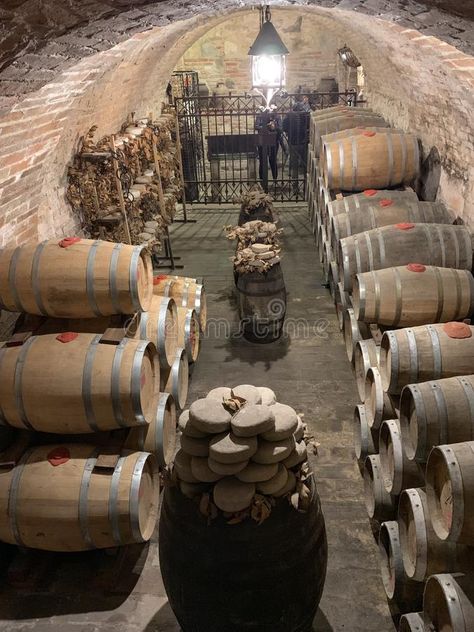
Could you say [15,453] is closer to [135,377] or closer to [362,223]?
[135,377]

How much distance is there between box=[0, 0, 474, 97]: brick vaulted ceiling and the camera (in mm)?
2490

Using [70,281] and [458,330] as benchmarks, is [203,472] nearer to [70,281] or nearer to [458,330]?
[70,281]

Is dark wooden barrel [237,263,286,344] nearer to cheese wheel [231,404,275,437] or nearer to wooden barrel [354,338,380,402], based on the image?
wooden barrel [354,338,380,402]

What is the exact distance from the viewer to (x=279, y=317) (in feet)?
20.3

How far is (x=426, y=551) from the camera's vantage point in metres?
2.84

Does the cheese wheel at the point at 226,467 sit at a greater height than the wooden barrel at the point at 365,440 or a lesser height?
greater

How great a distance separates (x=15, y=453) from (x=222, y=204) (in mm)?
9158

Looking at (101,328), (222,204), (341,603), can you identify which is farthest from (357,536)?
(222,204)

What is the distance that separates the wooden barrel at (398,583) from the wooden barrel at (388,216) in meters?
3.55

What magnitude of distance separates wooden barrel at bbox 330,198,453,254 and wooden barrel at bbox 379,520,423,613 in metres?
3.55

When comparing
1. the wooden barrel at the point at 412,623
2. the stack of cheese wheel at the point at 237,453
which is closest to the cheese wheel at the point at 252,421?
the stack of cheese wheel at the point at 237,453

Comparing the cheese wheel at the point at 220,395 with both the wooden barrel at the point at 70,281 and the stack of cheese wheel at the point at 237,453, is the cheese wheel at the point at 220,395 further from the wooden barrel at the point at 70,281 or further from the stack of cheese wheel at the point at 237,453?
the wooden barrel at the point at 70,281

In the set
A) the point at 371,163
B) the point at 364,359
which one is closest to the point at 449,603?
the point at 364,359

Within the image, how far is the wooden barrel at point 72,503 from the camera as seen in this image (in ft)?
10.7
